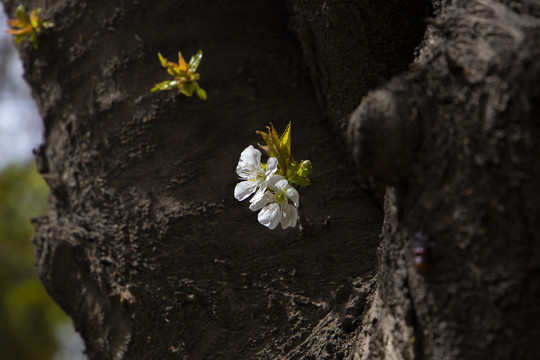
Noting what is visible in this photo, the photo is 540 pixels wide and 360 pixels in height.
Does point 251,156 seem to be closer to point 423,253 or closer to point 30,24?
point 423,253

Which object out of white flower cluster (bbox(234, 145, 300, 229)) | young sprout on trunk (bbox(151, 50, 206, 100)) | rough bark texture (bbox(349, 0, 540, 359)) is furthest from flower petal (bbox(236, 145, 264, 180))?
rough bark texture (bbox(349, 0, 540, 359))

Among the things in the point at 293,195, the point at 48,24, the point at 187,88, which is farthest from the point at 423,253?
the point at 48,24

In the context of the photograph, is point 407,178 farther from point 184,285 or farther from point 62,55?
point 62,55

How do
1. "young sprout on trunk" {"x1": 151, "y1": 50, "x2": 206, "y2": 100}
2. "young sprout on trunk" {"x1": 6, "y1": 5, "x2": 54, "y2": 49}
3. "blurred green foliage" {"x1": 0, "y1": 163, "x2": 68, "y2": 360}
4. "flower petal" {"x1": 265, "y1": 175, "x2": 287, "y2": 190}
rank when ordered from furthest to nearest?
"blurred green foliage" {"x1": 0, "y1": 163, "x2": 68, "y2": 360} → "young sprout on trunk" {"x1": 6, "y1": 5, "x2": 54, "y2": 49} → "young sprout on trunk" {"x1": 151, "y1": 50, "x2": 206, "y2": 100} → "flower petal" {"x1": 265, "y1": 175, "x2": 287, "y2": 190}

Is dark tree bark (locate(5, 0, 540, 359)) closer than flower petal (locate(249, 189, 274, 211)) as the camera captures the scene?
Yes

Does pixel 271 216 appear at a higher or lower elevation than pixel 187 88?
lower

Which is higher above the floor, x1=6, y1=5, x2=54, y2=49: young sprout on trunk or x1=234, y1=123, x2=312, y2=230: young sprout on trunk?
x1=6, y1=5, x2=54, y2=49: young sprout on trunk

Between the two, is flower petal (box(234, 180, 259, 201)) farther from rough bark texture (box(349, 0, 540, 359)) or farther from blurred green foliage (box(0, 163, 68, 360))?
blurred green foliage (box(0, 163, 68, 360))
